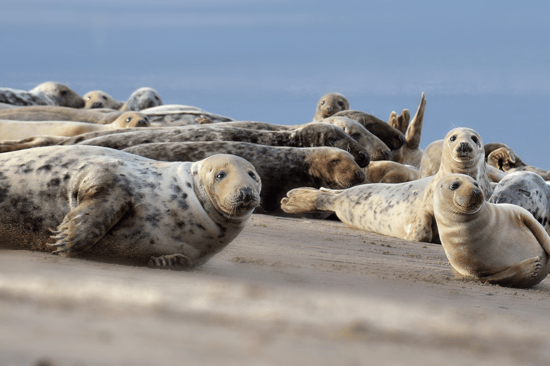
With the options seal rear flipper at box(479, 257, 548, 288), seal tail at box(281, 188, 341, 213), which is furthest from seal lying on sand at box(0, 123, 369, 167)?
seal rear flipper at box(479, 257, 548, 288)

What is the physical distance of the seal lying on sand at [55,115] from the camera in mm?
9711

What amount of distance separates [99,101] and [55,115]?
515cm

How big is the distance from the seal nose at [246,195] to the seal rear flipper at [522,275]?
1560mm

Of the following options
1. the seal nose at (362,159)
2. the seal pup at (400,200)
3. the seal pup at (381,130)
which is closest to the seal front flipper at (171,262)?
the seal pup at (400,200)

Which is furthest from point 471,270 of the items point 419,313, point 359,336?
point 359,336

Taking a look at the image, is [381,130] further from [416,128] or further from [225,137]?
[225,137]

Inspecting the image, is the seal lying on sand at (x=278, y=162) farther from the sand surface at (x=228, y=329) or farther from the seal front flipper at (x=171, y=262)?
the sand surface at (x=228, y=329)

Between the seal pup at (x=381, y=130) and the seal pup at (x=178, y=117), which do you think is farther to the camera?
the seal pup at (x=381, y=130)

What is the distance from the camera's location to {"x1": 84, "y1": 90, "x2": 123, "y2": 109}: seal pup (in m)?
15.3

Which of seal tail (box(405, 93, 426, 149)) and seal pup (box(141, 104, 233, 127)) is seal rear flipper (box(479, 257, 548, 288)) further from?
seal tail (box(405, 93, 426, 149))

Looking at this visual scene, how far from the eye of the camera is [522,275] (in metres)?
3.83

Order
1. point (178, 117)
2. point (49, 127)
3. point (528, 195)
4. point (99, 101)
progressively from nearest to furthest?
point (528, 195), point (49, 127), point (178, 117), point (99, 101)

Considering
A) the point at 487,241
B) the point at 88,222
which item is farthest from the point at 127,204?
the point at 487,241

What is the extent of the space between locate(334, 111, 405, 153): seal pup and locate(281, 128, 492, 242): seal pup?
12.3ft
